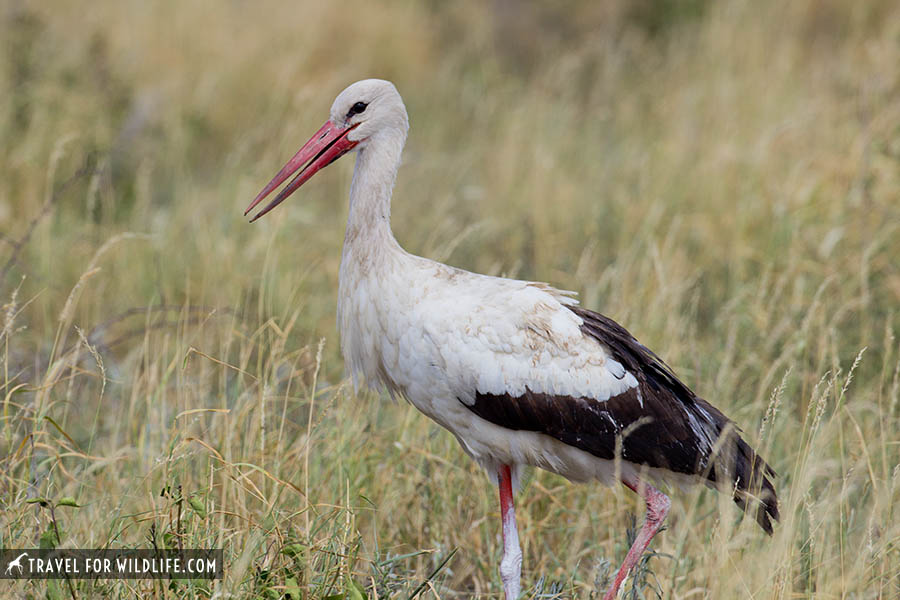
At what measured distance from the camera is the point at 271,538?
298 centimetres

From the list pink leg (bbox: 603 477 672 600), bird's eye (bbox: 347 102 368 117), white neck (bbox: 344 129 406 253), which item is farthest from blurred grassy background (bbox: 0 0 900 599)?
bird's eye (bbox: 347 102 368 117)

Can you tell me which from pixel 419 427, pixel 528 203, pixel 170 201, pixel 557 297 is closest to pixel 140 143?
pixel 170 201

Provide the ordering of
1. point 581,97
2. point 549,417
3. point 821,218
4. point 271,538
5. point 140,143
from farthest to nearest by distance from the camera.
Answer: point 581,97 → point 140,143 → point 821,218 → point 549,417 → point 271,538

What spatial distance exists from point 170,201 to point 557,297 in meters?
4.02

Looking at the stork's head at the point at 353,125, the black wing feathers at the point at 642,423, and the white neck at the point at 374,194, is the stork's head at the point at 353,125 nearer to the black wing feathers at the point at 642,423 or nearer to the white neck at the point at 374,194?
the white neck at the point at 374,194

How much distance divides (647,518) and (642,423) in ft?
1.17

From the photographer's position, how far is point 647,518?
11.2ft

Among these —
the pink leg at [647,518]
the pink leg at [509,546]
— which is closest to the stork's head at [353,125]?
the pink leg at [509,546]

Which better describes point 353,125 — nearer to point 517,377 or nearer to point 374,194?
point 374,194

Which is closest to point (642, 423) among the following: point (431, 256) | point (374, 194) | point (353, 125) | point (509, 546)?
point (509, 546)

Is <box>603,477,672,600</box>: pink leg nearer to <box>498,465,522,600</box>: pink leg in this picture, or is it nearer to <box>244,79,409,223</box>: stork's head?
<box>498,465,522,600</box>: pink leg

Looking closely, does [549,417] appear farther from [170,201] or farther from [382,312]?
[170,201]

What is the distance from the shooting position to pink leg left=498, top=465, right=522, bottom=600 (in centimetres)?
334

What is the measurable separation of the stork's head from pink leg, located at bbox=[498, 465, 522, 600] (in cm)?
130
